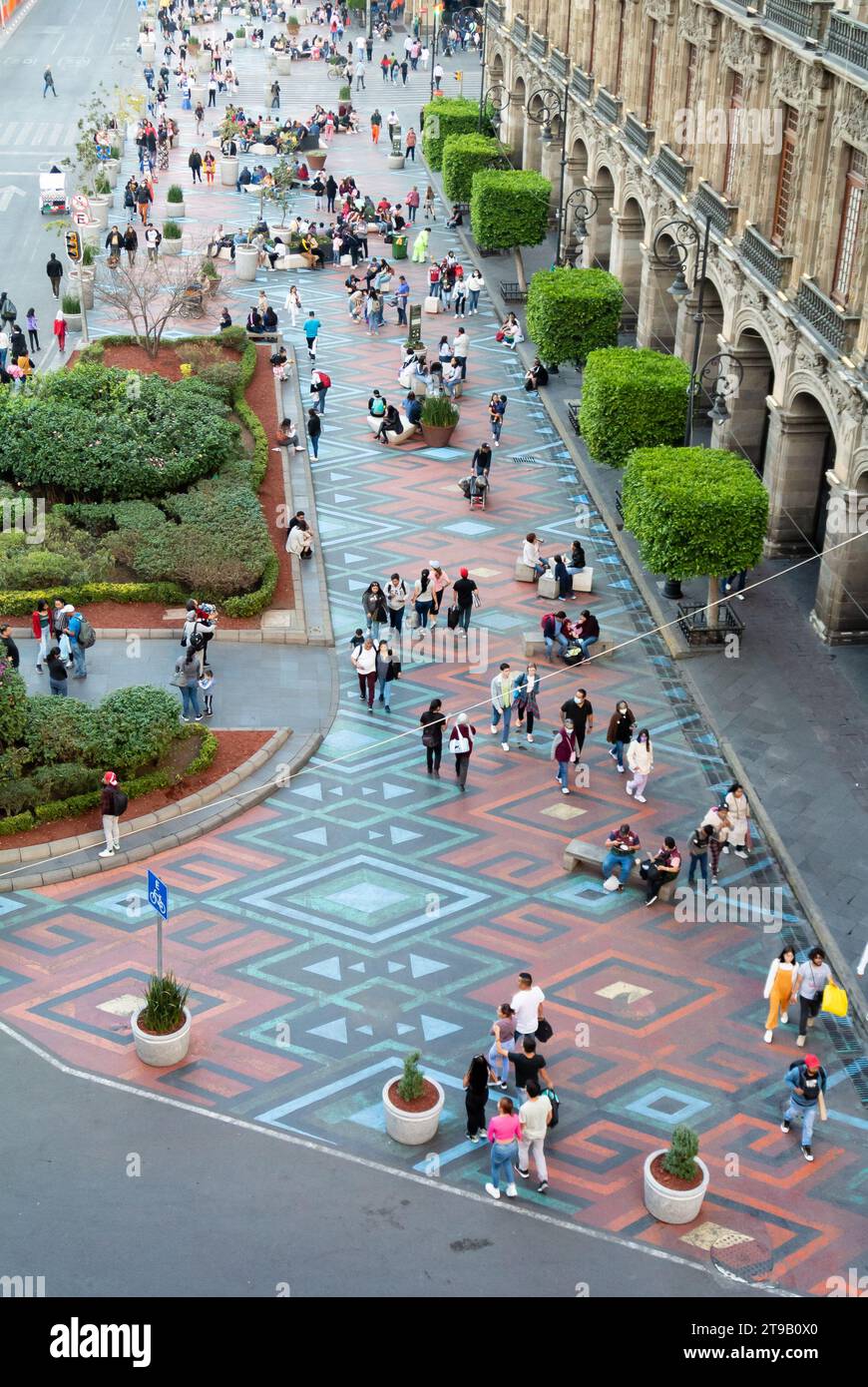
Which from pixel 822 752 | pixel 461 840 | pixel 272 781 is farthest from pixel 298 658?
pixel 822 752

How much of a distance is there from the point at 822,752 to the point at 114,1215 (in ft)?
46.1

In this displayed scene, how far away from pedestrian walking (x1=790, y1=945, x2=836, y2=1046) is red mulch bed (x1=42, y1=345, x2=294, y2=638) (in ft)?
44.6

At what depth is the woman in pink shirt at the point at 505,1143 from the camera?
18.2 m

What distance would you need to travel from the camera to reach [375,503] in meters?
37.5

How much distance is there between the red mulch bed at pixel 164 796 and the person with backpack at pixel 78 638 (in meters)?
2.97

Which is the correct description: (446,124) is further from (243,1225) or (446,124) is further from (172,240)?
(243,1225)

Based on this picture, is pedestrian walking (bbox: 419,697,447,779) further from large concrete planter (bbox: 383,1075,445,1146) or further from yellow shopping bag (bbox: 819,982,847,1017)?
yellow shopping bag (bbox: 819,982,847,1017)

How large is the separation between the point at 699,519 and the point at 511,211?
24.4 metres

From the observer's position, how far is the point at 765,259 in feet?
112

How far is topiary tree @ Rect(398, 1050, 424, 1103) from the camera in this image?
19203 millimetres

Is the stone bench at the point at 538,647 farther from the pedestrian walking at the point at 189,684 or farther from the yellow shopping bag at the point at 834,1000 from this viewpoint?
the yellow shopping bag at the point at 834,1000

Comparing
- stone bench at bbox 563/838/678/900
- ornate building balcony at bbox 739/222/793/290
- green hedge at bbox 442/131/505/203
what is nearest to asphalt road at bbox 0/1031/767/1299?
stone bench at bbox 563/838/678/900

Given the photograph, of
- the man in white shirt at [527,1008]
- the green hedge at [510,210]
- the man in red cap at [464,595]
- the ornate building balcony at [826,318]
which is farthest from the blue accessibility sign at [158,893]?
the green hedge at [510,210]

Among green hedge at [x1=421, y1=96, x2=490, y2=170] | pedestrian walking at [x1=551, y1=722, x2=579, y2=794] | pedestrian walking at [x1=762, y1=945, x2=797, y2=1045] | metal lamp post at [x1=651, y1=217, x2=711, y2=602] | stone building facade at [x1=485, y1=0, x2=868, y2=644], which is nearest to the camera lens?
pedestrian walking at [x1=762, y1=945, x2=797, y2=1045]
